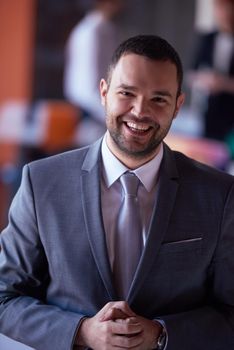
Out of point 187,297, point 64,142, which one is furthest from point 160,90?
point 64,142

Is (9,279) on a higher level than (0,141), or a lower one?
higher

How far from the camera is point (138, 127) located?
1.28m

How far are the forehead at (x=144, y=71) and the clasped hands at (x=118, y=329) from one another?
16.5 inches

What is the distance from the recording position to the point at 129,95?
1.28 m

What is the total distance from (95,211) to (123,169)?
0.10 m

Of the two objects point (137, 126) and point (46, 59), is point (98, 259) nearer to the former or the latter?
point (137, 126)

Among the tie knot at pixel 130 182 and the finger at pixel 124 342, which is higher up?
the tie knot at pixel 130 182

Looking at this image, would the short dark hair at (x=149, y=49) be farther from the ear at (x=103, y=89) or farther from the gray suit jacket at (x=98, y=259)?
the gray suit jacket at (x=98, y=259)

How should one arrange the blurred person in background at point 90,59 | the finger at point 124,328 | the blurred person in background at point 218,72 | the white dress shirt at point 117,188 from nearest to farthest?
1. the finger at point 124,328
2. the white dress shirt at point 117,188
3. the blurred person in background at point 218,72
4. the blurred person in background at point 90,59

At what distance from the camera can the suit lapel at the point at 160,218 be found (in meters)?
1.29

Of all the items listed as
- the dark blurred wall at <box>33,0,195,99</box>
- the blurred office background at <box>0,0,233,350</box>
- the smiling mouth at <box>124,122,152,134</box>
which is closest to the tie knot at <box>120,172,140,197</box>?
the smiling mouth at <box>124,122,152,134</box>

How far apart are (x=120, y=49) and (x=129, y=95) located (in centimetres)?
9

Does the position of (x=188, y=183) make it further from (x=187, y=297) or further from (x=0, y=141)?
(x=0, y=141)

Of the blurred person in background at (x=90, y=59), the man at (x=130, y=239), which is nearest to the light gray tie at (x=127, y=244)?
the man at (x=130, y=239)
